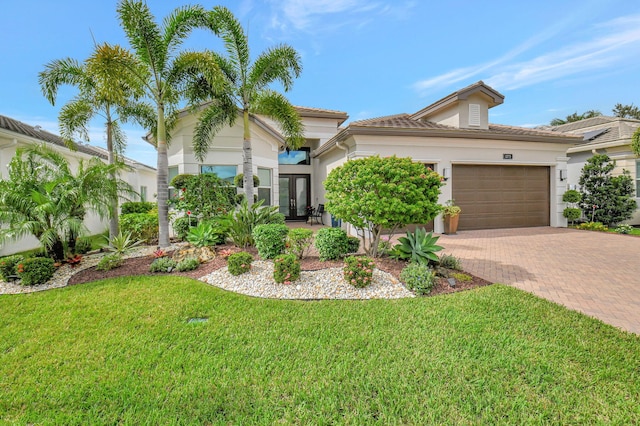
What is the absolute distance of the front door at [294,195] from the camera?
1695cm

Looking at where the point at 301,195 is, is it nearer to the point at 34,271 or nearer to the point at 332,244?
the point at 332,244

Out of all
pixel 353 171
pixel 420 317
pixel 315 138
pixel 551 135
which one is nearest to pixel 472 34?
pixel 551 135

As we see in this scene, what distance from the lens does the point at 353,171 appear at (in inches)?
241

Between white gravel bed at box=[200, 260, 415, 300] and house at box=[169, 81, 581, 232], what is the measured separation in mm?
5973

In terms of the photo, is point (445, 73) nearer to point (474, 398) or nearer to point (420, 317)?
point (420, 317)

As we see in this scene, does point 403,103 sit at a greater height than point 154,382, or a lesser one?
greater

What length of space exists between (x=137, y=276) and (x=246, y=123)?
561 cm

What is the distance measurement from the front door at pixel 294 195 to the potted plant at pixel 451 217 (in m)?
8.51

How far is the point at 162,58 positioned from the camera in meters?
7.90

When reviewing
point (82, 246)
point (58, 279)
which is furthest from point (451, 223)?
point (82, 246)

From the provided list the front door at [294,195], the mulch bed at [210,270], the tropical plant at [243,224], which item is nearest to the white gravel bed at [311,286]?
the mulch bed at [210,270]

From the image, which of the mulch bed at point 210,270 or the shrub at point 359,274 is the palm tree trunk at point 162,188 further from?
the shrub at point 359,274

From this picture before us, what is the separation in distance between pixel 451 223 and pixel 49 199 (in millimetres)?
12279

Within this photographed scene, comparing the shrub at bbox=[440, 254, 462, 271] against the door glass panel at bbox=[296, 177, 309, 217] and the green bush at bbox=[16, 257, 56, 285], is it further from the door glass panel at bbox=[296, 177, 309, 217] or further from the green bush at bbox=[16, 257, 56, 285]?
the door glass panel at bbox=[296, 177, 309, 217]
